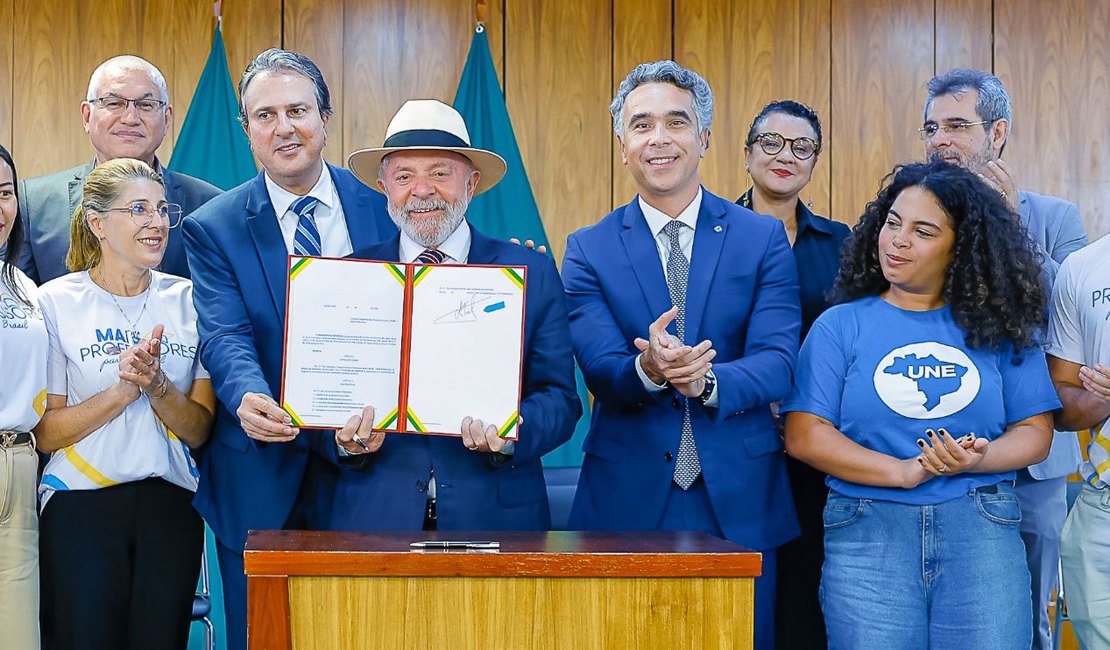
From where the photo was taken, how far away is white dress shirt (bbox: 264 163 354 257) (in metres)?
3.07

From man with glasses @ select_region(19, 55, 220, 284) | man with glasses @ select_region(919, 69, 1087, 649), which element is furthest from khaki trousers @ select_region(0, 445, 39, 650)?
man with glasses @ select_region(919, 69, 1087, 649)

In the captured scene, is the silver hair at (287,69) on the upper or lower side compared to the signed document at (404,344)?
upper

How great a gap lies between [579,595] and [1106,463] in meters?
1.44

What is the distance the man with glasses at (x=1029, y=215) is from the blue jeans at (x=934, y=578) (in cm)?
75

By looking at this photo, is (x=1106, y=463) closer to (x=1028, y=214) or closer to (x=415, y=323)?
(x=1028, y=214)

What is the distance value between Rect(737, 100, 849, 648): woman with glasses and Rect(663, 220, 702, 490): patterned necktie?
1.35ft

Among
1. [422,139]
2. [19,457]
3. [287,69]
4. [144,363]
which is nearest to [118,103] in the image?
[287,69]

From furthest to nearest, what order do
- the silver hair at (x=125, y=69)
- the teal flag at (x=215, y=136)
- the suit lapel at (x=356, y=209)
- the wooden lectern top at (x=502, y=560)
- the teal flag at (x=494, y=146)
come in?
1. the teal flag at (x=494, y=146)
2. the teal flag at (x=215, y=136)
3. the silver hair at (x=125, y=69)
4. the suit lapel at (x=356, y=209)
5. the wooden lectern top at (x=502, y=560)

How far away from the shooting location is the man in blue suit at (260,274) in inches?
114

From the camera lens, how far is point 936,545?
261 centimetres

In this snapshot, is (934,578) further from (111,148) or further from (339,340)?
(111,148)

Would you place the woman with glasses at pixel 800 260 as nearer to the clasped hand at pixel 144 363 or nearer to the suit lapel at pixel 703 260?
the suit lapel at pixel 703 260

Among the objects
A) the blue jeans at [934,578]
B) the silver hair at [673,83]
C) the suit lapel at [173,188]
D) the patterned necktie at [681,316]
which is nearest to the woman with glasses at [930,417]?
the blue jeans at [934,578]

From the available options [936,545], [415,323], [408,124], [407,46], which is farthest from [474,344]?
[407,46]
